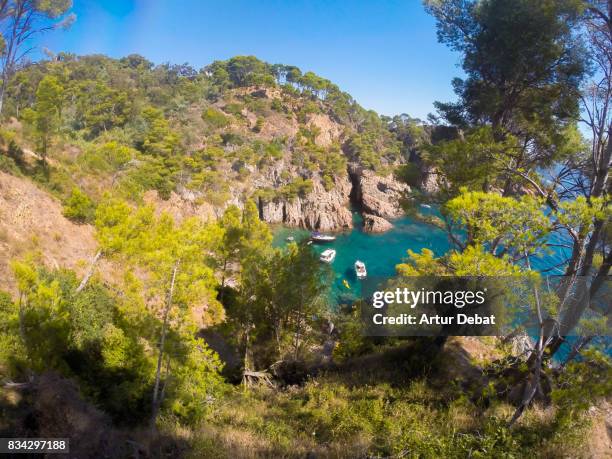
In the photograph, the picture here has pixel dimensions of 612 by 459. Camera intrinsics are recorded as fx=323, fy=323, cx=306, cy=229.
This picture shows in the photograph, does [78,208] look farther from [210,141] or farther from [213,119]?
[213,119]

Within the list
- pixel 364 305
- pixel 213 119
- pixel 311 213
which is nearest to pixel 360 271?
pixel 311 213

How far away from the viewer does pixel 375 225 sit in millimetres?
48844

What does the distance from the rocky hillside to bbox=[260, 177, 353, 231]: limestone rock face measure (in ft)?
0.53

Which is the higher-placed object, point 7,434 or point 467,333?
point 467,333

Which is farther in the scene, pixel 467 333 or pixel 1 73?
pixel 1 73

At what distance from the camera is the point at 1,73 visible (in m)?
18.0

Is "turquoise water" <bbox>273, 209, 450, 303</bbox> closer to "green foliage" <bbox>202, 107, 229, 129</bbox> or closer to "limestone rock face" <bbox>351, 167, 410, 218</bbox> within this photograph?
"limestone rock face" <bbox>351, 167, 410, 218</bbox>

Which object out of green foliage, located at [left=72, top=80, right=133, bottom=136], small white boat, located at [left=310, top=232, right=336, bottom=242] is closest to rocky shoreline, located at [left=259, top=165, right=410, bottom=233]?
small white boat, located at [left=310, top=232, right=336, bottom=242]

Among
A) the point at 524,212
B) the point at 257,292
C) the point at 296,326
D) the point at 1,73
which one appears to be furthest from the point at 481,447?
the point at 1,73

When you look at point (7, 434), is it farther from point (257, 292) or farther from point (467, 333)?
point (467, 333)

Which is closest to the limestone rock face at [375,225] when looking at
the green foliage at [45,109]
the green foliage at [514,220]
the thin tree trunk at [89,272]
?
the green foliage at [45,109]

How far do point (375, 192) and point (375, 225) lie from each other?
408 inches

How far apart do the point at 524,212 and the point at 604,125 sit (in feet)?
16.0

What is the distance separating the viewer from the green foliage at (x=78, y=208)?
63.6 ft
